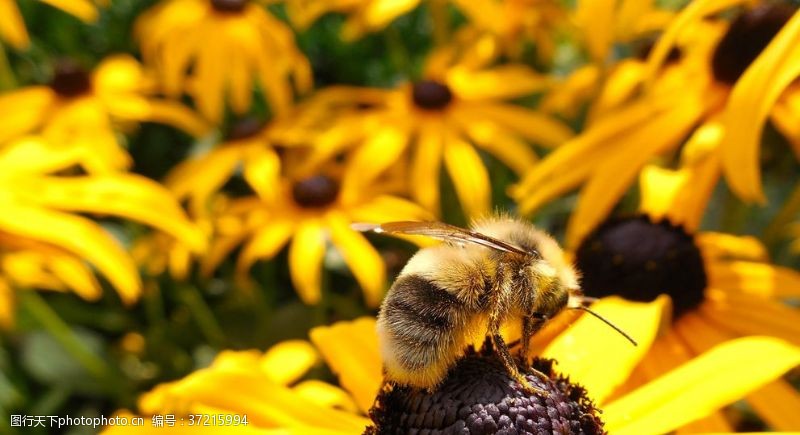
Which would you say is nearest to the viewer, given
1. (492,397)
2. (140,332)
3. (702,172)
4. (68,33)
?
(492,397)

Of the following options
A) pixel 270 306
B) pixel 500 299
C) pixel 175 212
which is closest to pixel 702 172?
pixel 500 299

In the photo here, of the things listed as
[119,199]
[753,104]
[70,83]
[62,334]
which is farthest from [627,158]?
[70,83]

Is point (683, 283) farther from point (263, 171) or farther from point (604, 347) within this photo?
point (263, 171)

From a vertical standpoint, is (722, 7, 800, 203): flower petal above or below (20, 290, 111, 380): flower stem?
below

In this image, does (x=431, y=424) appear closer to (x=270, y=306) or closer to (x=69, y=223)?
(x=69, y=223)

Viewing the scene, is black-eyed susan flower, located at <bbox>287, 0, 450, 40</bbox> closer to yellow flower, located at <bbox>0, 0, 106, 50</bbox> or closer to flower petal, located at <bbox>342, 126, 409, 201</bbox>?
flower petal, located at <bbox>342, 126, 409, 201</bbox>

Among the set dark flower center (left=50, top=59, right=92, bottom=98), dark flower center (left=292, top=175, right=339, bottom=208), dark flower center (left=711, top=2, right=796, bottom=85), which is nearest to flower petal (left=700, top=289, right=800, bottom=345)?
dark flower center (left=711, top=2, right=796, bottom=85)

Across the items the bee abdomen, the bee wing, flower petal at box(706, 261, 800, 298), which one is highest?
flower petal at box(706, 261, 800, 298)
